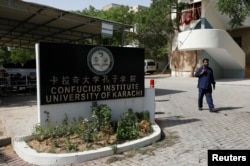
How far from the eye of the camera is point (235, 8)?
9930 mm

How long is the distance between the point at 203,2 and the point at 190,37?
462 cm

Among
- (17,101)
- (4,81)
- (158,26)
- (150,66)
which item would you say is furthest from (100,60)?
(150,66)

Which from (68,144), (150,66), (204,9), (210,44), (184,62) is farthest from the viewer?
(150,66)

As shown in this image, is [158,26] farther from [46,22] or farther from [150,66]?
[46,22]

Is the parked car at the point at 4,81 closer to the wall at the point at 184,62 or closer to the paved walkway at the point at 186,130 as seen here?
the paved walkway at the point at 186,130

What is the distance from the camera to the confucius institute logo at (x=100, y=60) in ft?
25.5

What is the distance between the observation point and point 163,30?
3266 cm

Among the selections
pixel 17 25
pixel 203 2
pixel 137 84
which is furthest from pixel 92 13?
pixel 137 84

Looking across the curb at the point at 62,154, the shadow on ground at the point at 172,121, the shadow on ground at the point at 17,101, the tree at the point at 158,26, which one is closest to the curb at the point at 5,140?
the curb at the point at 62,154

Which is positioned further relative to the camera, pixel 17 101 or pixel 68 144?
pixel 17 101

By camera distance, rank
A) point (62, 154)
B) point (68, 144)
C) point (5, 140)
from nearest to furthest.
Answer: point (62, 154), point (68, 144), point (5, 140)

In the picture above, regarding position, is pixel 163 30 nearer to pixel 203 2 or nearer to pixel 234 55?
pixel 203 2

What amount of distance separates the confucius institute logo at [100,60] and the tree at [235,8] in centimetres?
375

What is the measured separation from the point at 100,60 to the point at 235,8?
473cm
